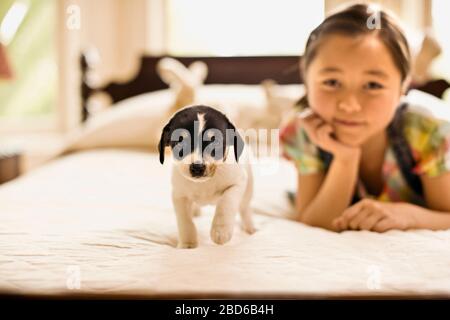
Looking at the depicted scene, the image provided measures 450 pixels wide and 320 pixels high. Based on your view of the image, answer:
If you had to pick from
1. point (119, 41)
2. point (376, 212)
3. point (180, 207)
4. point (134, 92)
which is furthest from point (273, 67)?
point (180, 207)

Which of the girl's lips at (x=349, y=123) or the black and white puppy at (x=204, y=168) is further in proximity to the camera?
the girl's lips at (x=349, y=123)

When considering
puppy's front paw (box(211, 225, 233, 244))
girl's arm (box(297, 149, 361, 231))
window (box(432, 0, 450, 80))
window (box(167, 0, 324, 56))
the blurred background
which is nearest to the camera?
puppy's front paw (box(211, 225, 233, 244))

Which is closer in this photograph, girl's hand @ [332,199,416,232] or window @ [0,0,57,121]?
girl's hand @ [332,199,416,232]

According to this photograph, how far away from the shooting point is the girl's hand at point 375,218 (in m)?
0.92

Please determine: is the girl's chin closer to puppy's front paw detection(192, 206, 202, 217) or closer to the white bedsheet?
the white bedsheet

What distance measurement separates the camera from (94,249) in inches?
29.8

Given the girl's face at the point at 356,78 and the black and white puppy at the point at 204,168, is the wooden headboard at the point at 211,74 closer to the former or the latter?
the girl's face at the point at 356,78

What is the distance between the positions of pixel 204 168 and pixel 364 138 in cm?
49

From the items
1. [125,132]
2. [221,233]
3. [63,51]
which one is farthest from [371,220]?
[63,51]

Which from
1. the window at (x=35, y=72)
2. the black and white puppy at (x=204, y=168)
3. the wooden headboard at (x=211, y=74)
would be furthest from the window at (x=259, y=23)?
the window at (x=35, y=72)

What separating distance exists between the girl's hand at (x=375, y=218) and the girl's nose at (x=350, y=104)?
0.18 metres

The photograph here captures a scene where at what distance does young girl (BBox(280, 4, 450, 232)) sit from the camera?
846 millimetres

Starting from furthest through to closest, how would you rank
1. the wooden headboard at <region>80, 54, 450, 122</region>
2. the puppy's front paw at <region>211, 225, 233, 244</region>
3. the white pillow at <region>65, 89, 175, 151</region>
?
the wooden headboard at <region>80, 54, 450, 122</region> → the white pillow at <region>65, 89, 175, 151</region> → the puppy's front paw at <region>211, 225, 233, 244</region>

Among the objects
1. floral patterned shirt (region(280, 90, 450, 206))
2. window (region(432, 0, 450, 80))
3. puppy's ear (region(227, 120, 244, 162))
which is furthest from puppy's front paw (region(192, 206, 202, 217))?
window (region(432, 0, 450, 80))
